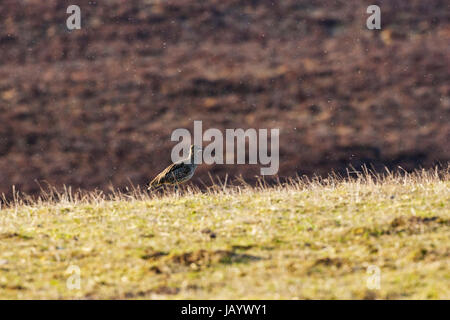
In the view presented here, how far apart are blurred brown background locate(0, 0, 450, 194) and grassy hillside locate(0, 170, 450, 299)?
2210 cm

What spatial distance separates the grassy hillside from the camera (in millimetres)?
8773

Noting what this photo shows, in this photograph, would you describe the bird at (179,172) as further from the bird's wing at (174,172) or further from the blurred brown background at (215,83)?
the blurred brown background at (215,83)

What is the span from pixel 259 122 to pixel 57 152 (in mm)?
10600

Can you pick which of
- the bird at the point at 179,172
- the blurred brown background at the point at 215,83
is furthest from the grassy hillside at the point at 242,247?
the blurred brown background at the point at 215,83

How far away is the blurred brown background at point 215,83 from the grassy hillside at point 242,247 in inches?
870

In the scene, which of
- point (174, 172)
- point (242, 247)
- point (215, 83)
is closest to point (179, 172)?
point (174, 172)

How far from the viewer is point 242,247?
10242mm

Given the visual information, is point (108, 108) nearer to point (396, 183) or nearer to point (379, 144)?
point (379, 144)

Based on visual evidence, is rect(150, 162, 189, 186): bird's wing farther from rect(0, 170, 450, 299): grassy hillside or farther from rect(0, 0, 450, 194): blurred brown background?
rect(0, 0, 450, 194): blurred brown background

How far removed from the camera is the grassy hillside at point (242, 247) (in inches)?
345

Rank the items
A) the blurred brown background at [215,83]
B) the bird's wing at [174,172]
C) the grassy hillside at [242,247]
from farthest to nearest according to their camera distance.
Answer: the blurred brown background at [215,83], the bird's wing at [174,172], the grassy hillside at [242,247]

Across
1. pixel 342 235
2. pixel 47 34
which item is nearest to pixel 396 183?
pixel 342 235

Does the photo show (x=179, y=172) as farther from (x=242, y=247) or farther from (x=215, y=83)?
(x=215, y=83)

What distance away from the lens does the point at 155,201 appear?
14.2 m
